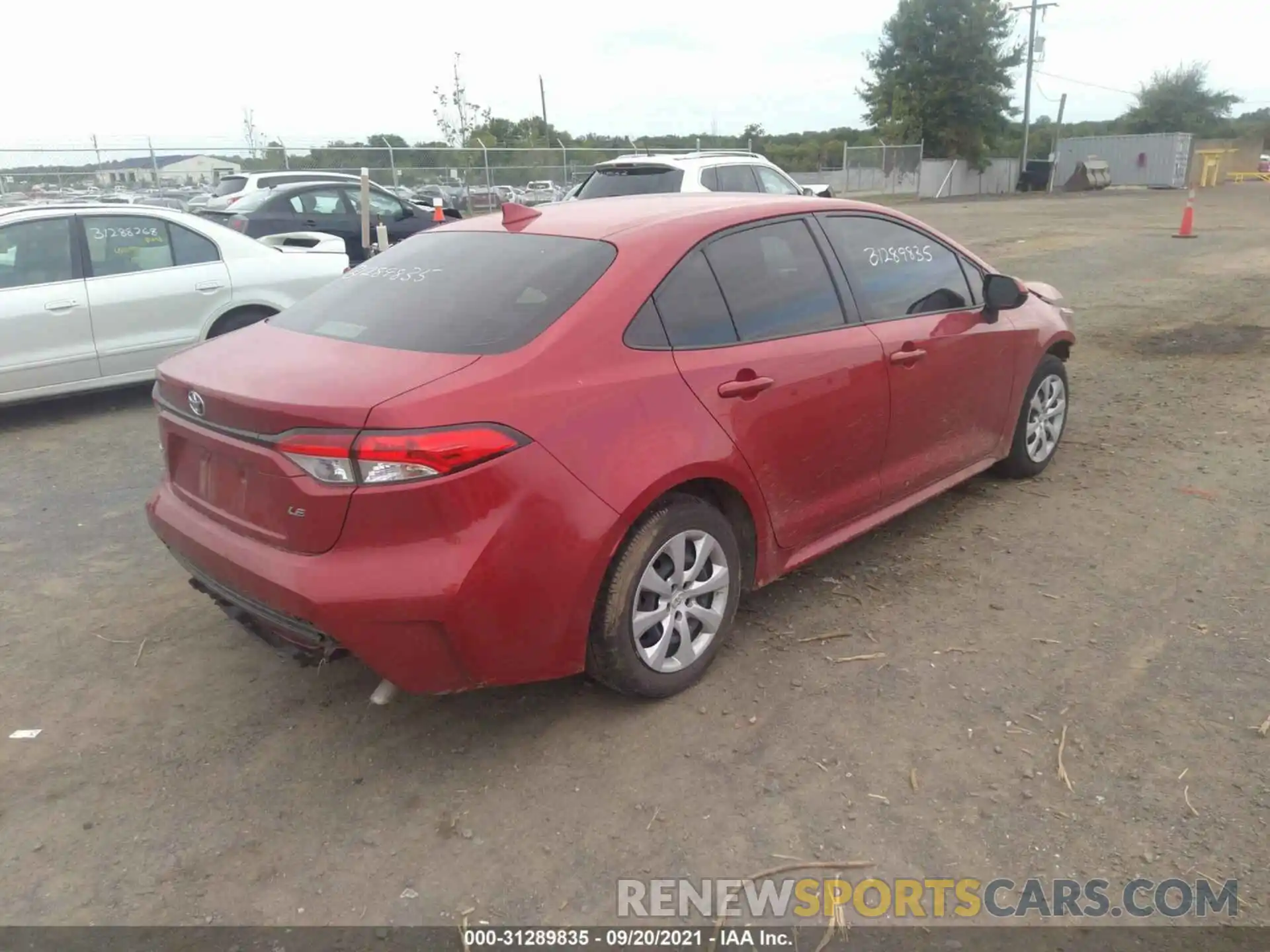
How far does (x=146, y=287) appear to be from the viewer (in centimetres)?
696

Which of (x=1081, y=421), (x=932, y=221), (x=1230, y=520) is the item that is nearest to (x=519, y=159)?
(x=932, y=221)

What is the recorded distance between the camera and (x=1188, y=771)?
286 centimetres

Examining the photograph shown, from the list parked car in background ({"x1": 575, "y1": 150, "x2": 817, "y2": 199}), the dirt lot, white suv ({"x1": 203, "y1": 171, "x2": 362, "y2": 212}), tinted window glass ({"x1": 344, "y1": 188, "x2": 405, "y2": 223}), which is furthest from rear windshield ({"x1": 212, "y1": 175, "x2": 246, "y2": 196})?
the dirt lot

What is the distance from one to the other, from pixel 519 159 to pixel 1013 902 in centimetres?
2511

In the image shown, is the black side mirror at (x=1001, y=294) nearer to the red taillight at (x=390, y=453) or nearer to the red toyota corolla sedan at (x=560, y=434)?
the red toyota corolla sedan at (x=560, y=434)

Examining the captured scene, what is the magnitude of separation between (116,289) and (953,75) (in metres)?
40.0

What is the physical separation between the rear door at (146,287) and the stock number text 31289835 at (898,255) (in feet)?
17.4

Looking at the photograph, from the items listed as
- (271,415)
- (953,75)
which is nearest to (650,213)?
(271,415)

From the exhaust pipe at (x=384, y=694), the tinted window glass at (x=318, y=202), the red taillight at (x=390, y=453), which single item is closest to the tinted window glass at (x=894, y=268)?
the red taillight at (x=390, y=453)

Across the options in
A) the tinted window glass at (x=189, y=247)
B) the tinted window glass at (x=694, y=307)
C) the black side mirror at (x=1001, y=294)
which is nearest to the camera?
the tinted window glass at (x=694, y=307)

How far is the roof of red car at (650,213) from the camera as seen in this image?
3.46 meters

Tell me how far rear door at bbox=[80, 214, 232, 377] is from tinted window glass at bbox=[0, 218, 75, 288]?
0.47 ft

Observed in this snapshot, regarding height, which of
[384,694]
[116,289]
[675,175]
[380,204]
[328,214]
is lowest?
[384,694]

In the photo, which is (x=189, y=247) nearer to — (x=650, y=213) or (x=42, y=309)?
(x=42, y=309)
